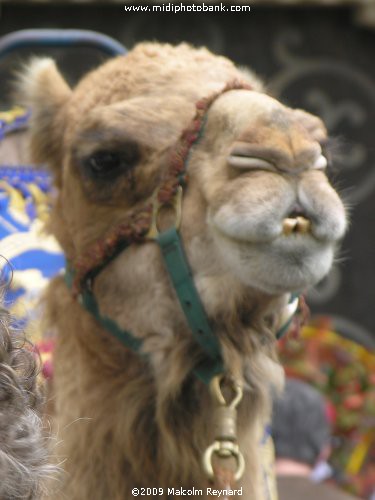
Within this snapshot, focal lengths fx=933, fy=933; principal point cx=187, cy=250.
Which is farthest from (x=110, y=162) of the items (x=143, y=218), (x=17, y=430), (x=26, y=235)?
(x=17, y=430)

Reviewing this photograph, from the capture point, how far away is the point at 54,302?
1.86 m

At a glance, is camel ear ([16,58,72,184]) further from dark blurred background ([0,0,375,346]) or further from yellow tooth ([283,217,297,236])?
dark blurred background ([0,0,375,346])

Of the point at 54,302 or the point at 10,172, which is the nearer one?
the point at 54,302

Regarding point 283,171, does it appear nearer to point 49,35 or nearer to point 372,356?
point 49,35

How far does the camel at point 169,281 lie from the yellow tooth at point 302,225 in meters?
0.04

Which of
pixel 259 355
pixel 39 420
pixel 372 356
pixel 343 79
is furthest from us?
pixel 343 79

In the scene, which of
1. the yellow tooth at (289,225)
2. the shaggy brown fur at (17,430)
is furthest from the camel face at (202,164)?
the shaggy brown fur at (17,430)

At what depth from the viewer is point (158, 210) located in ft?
5.33

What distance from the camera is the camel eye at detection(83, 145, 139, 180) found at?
1666mm

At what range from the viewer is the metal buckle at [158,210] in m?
1.59

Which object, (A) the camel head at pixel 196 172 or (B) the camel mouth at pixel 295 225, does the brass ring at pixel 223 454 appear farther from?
(B) the camel mouth at pixel 295 225

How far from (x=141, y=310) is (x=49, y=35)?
0.96 metres

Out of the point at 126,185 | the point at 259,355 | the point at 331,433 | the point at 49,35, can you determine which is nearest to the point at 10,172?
the point at 49,35

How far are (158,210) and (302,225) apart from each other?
1.05 feet
